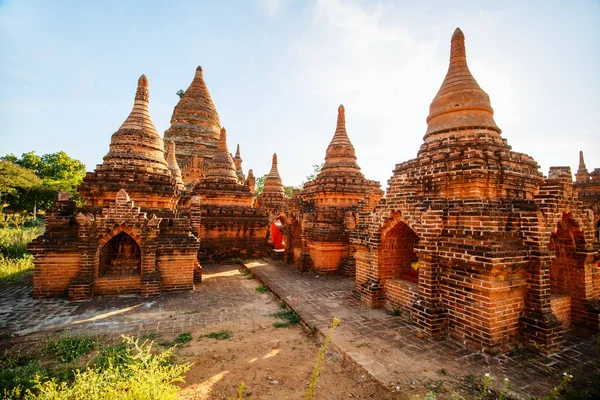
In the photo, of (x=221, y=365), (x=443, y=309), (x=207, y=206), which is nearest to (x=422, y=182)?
(x=443, y=309)

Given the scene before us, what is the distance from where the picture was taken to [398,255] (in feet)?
26.8

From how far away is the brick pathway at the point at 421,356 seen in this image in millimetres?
4434

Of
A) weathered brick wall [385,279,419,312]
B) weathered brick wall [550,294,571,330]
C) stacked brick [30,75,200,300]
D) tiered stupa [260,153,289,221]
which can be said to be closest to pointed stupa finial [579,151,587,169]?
weathered brick wall [550,294,571,330]

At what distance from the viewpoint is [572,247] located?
257 inches

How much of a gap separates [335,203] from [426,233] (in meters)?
6.26

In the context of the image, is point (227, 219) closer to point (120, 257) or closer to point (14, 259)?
point (120, 257)

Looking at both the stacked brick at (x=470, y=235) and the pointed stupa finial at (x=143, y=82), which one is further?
the pointed stupa finial at (x=143, y=82)

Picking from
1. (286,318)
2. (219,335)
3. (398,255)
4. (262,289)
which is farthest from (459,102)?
(219,335)

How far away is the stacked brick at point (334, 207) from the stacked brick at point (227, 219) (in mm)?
3945

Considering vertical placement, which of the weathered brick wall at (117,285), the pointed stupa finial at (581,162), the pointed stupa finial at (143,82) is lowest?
the weathered brick wall at (117,285)

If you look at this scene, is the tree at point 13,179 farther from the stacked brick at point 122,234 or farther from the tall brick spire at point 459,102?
the tall brick spire at point 459,102

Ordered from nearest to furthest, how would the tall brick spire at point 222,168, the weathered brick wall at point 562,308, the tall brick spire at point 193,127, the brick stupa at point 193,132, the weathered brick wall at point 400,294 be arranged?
the weathered brick wall at point 562,308 < the weathered brick wall at point 400,294 < the tall brick spire at point 222,168 < the brick stupa at point 193,132 < the tall brick spire at point 193,127

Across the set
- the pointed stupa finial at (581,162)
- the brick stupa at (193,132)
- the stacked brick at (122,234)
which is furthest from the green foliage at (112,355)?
the pointed stupa finial at (581,162)

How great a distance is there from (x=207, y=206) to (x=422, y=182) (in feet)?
39.1
